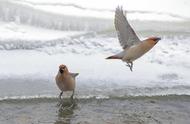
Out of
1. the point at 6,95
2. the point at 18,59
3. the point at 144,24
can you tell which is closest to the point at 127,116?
the point at 6,95

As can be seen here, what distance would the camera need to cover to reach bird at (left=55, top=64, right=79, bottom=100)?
5574 mm

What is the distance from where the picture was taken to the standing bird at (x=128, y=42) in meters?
5.45

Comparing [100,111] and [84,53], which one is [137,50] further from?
[84,53]

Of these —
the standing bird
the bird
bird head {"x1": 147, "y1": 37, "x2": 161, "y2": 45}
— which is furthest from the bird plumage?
bird head {"x1": 147, "y1": 37, "x2": 161, "y2": 45}

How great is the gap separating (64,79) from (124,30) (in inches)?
31.2

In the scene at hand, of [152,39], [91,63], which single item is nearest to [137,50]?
[152,39]

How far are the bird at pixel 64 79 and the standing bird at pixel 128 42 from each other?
0.51m

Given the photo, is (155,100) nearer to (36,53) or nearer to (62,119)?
(62,119)

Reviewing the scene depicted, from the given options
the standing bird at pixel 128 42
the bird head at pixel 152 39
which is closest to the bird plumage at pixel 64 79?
the standing bird at pixel 128 42

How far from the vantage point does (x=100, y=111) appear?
558cm

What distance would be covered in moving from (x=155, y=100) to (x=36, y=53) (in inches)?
69.0

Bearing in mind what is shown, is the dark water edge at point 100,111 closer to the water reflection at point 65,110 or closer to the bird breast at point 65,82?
the water reflection at point 65,110

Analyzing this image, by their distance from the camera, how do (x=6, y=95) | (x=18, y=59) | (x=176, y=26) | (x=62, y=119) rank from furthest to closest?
(x=176, y=26)
(x=18, y=59)
(x=6, y=95)
(x=62, y=119)

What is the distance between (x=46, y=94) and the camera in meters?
5.81
